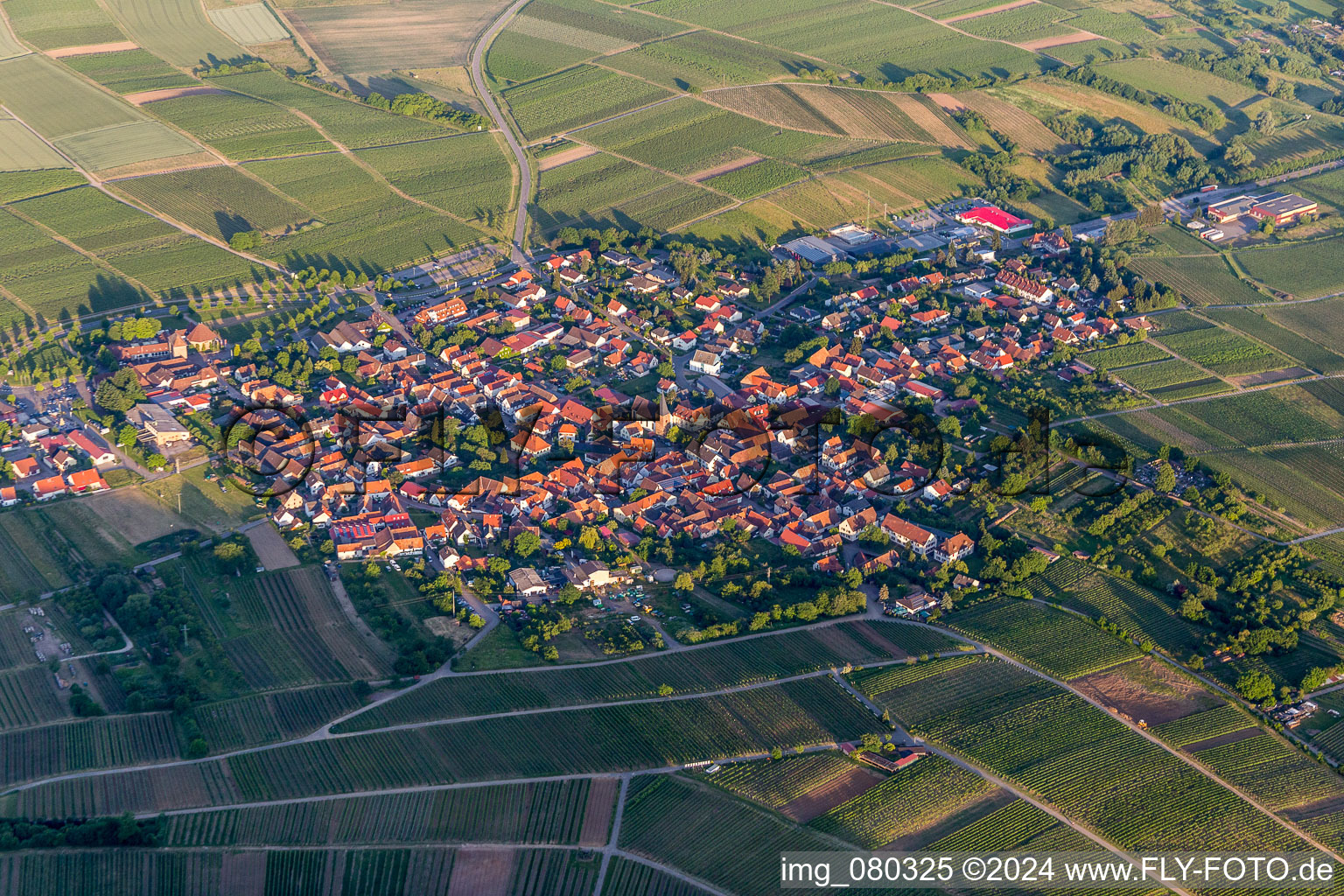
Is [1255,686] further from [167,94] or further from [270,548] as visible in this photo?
[167,94]

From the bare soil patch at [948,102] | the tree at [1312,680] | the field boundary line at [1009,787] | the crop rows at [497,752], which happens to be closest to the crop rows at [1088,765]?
the field boundary line at [1009,787]

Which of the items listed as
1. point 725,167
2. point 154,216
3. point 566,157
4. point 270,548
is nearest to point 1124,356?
point 725,167

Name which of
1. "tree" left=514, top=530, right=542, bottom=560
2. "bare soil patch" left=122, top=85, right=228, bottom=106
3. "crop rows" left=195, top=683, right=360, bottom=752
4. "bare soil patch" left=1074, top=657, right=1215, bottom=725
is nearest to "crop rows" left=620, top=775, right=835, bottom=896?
"crop rows" left=195, top=683, right=360, bottom=752

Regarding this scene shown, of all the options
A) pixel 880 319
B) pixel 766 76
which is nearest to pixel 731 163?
pixel 766 76

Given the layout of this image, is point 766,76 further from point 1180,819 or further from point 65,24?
point 1180,819

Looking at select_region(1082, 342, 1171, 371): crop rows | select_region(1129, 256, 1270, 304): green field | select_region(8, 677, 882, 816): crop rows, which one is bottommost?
select_region(8, 677, 882, 816): crop rows

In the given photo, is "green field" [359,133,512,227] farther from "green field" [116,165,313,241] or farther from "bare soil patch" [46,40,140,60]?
"bare soil patch" [46,40,140,60]

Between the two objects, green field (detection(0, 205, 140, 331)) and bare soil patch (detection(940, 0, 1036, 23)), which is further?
bare soil patch (detection(940, 0, 1036, 23))

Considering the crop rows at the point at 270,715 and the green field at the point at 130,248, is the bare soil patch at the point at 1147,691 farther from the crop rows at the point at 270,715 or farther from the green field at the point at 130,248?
the green field at the point at 130,248
